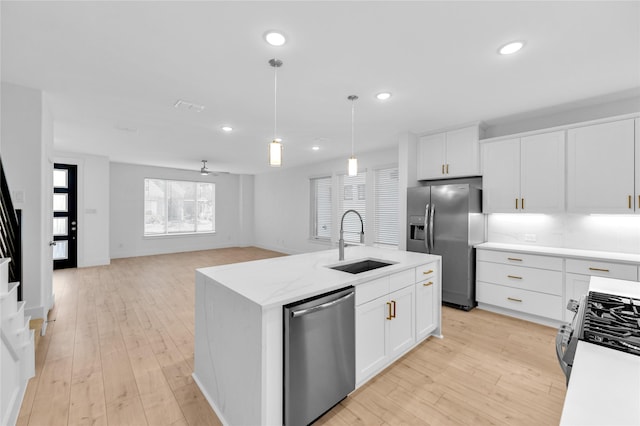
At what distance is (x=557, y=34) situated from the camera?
6.38 ft

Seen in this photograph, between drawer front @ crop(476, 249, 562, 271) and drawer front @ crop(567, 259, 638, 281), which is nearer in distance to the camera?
drawer front @ crop(567, 259, 638, 281)

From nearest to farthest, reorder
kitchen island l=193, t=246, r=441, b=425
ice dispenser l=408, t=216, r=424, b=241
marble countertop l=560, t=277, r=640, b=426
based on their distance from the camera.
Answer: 1. marble countertop l=560, t=277, r=640, b=426
2. kitchen island l=193, t=246, r=441, b=425
3. ice dispenser l=408, t=216, r=424, b=241

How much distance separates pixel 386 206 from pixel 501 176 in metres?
2.30

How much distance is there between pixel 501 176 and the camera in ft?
12.1

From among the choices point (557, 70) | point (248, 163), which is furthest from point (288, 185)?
point (557, 70)

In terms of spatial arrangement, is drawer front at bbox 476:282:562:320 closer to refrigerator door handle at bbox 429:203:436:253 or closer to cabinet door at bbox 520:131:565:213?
refrigerator door handle at bbox 429:203:436:253

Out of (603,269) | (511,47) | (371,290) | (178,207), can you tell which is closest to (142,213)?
(178,207)

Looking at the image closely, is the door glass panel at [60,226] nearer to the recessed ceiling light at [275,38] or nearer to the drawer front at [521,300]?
the recessed ceiling light at [275,38]

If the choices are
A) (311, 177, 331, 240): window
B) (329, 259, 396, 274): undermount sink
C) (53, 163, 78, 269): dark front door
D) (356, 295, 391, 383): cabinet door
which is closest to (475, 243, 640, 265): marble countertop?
(329, 259, 396, 274): undermount sink

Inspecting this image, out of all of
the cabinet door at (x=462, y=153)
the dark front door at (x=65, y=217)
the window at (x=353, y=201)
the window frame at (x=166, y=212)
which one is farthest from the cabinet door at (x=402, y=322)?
the window frame at (x=166, y=212)

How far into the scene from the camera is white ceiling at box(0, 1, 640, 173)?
1.75 m

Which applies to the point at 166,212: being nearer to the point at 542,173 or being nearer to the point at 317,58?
the point at 317,58

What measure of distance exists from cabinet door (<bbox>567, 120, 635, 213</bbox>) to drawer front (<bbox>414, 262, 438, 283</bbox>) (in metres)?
1.92

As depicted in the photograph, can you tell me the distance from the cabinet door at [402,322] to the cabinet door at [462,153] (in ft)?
7.74
